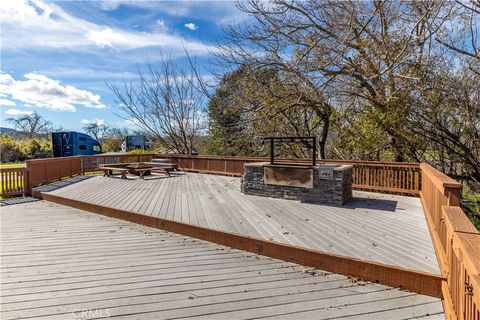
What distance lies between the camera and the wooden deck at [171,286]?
2.40 m

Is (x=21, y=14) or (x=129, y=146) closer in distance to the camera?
(x=21, y=14)

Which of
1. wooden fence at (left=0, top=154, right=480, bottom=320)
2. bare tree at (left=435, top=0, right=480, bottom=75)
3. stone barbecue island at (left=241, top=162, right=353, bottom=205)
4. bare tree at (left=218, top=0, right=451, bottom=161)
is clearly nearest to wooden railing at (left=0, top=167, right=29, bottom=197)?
wooden fence at (left=0, top=154, right=480, bottom=320)

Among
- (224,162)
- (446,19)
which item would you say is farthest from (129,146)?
(446,19)

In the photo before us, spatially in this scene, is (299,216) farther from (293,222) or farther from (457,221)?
(457,221)

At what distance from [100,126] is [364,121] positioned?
40683mm

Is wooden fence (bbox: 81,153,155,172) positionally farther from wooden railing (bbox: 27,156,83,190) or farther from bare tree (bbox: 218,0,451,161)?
bare tree (bbox: 218,0,451,161)

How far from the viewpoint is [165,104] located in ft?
56.3

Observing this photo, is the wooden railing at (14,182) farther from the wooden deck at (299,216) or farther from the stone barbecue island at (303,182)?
the stone barbecue island at (303,182)

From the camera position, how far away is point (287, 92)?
10.5 metres

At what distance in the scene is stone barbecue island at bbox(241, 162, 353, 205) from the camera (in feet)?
20.7

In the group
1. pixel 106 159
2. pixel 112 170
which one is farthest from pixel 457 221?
pixel 106 159

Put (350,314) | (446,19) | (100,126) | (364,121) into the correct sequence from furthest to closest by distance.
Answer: (100,126) < (364,121) < (446,19) < (350,314)

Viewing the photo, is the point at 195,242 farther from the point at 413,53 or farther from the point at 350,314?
the point at 413,53

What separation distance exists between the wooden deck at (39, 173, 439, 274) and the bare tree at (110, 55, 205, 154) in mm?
8818
